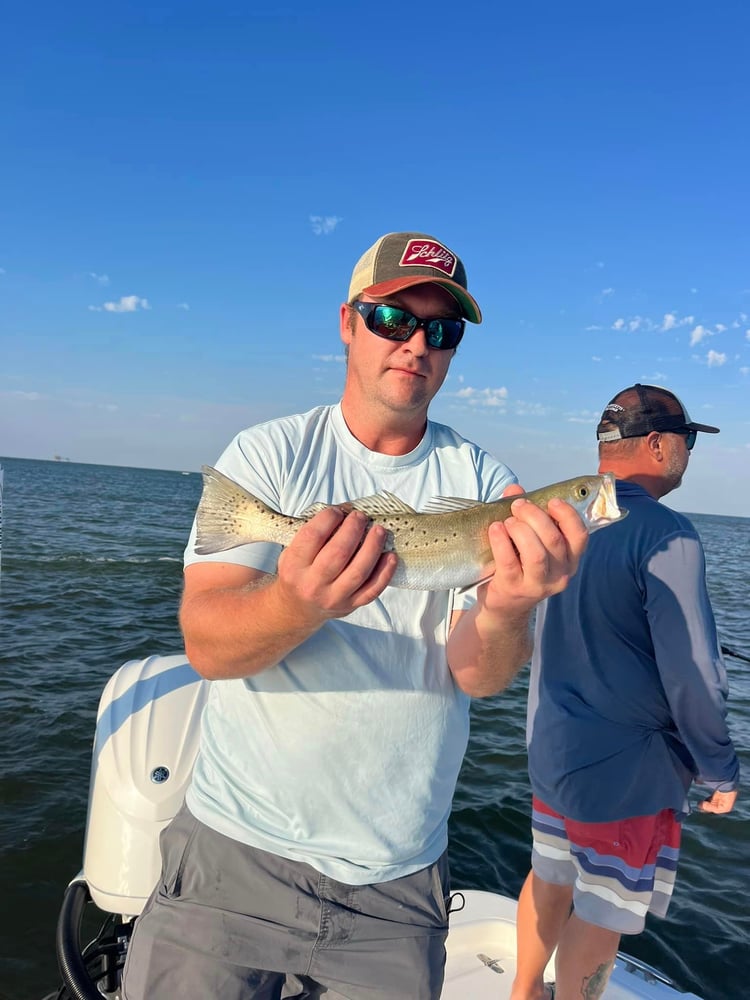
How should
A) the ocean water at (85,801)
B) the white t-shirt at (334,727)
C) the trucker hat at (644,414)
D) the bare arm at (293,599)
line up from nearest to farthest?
the bare arm at (293,599)
the white t-shirt at (334,727)
the trucker hat at (644,414)
the ocean water at (85,801)

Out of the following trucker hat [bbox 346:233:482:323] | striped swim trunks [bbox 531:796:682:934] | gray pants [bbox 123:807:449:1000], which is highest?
trucker hat [bbox 346:233:482:323]

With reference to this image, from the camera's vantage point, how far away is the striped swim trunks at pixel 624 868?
3.79 meters

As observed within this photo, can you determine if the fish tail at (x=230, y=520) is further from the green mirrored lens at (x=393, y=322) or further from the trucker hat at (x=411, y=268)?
the trucker hat at (x=411, y=268)

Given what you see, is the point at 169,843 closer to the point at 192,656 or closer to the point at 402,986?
the point at 192,656

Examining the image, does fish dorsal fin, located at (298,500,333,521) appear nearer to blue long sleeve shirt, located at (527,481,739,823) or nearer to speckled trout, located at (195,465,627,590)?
speckled trout, located at (195,465,627,590)

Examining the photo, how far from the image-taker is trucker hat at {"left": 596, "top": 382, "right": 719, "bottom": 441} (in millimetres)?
4449

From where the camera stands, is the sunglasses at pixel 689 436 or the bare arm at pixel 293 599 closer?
the bare arm at pixel 293 599

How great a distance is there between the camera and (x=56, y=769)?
8.62 m

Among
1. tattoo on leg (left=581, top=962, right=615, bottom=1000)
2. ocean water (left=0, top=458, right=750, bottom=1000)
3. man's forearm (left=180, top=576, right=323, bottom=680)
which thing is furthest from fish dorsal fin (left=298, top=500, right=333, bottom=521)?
ocean water (left=0, top=458, right=750, bottom=1000)

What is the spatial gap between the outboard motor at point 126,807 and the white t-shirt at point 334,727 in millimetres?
1350

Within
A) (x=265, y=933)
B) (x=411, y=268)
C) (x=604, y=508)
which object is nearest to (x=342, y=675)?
Answer: (x=265, y=933)

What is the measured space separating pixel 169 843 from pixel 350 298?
8.31 feet

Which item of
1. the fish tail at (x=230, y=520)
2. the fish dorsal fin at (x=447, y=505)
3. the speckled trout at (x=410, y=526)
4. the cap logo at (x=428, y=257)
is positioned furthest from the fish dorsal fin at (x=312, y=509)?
the cap logo at (x=428, y=257)

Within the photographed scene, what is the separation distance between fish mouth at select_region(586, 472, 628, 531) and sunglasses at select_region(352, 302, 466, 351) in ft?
3.56
